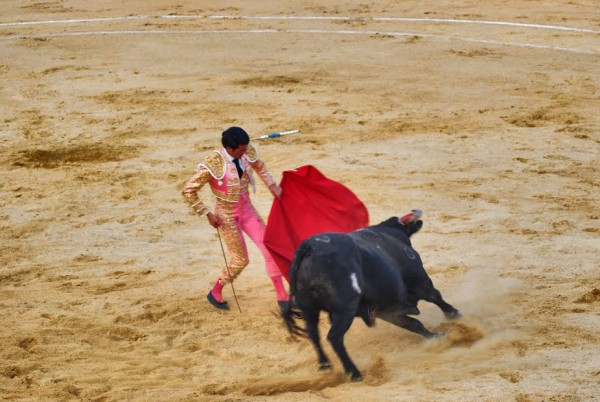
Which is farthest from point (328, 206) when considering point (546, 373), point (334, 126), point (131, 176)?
point (334, 126)

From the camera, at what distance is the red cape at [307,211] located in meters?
6.79

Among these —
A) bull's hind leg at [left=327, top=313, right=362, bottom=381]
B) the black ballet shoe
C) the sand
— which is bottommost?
the black ballet shoe

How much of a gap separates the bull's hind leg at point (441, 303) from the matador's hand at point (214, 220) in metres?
1.42

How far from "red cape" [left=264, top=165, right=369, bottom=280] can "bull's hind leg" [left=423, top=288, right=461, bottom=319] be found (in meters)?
0.71

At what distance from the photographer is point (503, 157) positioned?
402 inches

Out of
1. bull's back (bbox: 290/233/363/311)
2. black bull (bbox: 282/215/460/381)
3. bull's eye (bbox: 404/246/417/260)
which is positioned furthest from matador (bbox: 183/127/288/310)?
bull's back (bbox: 290/233/363/311)

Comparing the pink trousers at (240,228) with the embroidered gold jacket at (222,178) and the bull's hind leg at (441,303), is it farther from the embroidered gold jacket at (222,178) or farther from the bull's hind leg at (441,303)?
the bull's hind leg at (441,303)

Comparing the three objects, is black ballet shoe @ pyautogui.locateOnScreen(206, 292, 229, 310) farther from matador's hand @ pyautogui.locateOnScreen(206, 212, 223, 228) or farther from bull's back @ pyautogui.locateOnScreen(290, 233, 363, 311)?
bull's back @ pyautogui.locateOnScreen(290, 233, 363, 311)

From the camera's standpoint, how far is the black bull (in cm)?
567

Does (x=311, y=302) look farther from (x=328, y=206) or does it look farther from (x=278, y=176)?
(x=278, y=176)

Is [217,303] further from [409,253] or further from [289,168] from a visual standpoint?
[289,168]

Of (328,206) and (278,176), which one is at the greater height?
(328,206)

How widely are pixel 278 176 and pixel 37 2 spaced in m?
11.1

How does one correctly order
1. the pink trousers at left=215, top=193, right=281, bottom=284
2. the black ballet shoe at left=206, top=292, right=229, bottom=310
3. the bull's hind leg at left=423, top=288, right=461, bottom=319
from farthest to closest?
the black ballet shoe at left=206, top=292, right=229, bottom=310 < the pink trousers at left=215, top=193, right=281, bottom=284 < the bull's hind leg at left=423, top=288, right=461, bottom=319
